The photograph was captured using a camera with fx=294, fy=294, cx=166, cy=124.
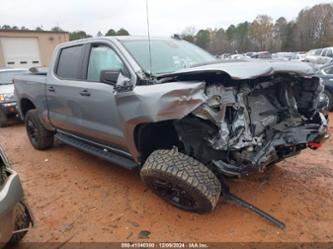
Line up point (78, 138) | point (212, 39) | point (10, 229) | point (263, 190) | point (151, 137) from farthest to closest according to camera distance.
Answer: point (212, 39) < point (78, 138) < point (263, 190) < point (151, 137) < point (10, 229)

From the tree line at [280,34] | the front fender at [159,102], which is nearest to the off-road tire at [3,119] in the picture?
the front fender at [159,102]

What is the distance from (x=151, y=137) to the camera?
11.1 ft

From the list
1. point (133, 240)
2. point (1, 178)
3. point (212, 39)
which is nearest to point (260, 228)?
point (133, 240)

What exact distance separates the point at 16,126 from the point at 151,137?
6.33m

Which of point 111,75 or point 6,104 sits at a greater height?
point 111,75

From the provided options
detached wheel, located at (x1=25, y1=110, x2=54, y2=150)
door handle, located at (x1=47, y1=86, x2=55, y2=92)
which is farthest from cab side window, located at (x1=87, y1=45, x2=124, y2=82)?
detached wheel, located at (x1=25, y1=110, x2=54, y2=150)

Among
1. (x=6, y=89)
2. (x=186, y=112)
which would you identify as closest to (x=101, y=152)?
(x=186, y=112)

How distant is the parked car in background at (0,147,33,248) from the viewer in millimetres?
2126

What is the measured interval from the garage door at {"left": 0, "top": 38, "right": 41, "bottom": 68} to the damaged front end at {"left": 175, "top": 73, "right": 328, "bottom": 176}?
2577 cm

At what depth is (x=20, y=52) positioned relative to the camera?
2527 cm

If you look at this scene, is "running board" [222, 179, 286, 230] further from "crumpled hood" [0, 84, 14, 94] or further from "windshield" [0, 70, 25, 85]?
"windshield" [0, 70, 25, 85]

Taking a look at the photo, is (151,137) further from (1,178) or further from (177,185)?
(1,178)

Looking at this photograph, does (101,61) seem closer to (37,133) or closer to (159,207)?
(159,207)

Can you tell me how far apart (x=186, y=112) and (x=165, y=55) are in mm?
1385
